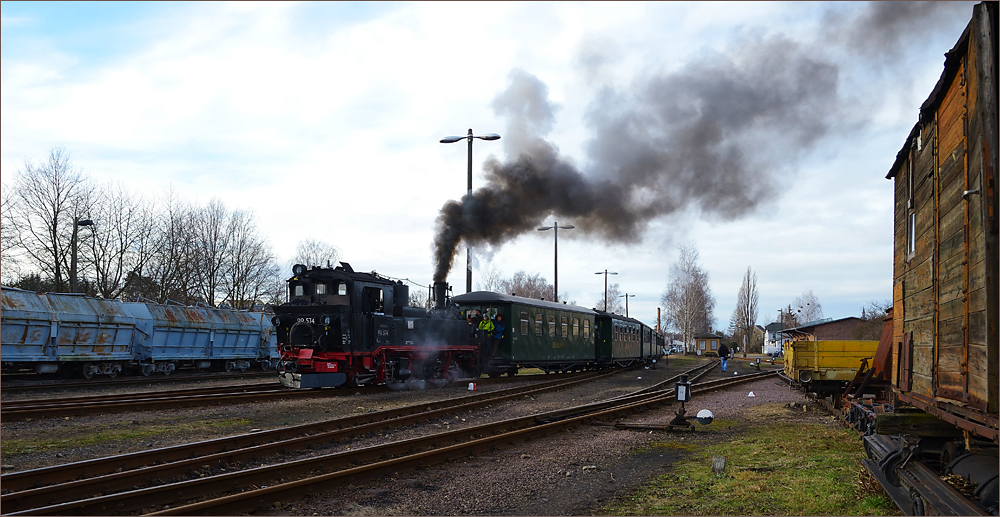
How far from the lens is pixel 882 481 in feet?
20.4

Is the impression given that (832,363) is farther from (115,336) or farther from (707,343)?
(707,343)

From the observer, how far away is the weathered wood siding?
4.05m

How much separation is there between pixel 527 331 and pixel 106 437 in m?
15.3

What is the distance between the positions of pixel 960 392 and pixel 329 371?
14182 millimetres

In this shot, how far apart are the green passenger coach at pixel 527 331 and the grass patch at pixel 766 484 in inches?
504

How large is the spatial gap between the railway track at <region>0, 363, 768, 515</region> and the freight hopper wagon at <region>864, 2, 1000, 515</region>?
5228mm

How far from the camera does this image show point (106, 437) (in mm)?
10203

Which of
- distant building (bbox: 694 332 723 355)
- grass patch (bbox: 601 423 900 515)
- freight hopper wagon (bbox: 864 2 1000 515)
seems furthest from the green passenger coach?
distant building (bbox: 694 332 723 355)

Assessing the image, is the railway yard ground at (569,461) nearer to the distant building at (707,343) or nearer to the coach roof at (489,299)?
the coach roof at (489,299)

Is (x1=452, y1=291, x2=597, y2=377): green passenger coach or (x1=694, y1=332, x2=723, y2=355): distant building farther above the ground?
(x1=452, y1=291, x2=597, y2=377): green passenger coach

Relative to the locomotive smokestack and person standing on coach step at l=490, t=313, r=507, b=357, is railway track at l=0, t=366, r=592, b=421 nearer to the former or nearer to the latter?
the locomotive smokestack

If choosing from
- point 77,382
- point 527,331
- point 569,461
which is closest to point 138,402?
point 77,382

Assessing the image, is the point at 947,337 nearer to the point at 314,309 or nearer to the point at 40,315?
the point at 314,309

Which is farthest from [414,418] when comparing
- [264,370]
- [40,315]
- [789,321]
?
[789,321]
